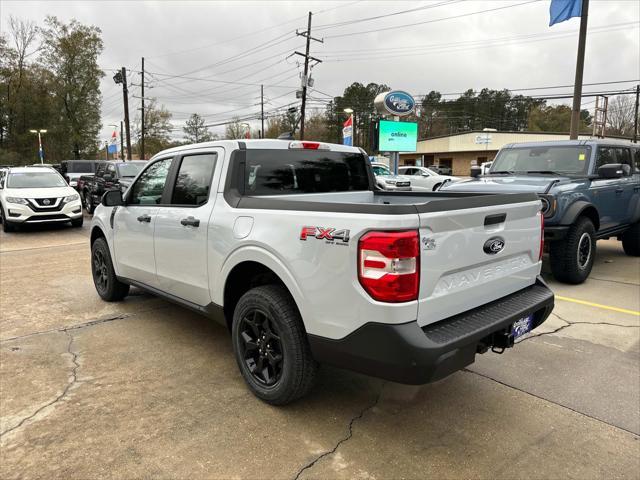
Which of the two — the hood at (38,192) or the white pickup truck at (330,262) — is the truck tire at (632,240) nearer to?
the white pickup truck at (330,262)

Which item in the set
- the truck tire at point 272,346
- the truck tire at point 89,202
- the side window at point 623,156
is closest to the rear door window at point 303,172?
the truck tire at point 272,346

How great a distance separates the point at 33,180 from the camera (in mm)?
12227

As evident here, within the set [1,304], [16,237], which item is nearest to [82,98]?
[16,237]

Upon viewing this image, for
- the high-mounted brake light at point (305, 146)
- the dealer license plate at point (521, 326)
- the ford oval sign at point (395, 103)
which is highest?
the ford oval sign at point (395, 103)

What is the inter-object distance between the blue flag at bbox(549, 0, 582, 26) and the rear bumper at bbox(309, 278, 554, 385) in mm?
14488

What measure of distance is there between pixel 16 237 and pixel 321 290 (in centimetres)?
1124

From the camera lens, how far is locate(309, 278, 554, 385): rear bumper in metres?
2.31

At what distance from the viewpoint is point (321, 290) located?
2.56 m

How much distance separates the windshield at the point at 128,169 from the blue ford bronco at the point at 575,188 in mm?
10717

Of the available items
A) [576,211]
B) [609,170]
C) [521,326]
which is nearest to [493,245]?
[521,326]

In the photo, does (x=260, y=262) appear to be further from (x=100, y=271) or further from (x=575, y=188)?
(x=575, y=188)

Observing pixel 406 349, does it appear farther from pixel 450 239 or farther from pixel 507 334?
pixel 507 334

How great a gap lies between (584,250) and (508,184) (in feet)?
4.45

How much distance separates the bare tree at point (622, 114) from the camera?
55.8 meters
